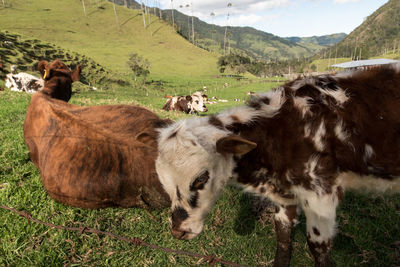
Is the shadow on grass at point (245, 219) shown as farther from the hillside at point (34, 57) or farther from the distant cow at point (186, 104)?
the hillside at point (34, 57)

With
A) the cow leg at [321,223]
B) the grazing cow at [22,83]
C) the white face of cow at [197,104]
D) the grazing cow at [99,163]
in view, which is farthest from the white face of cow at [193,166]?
the grazing cow at [22,83]

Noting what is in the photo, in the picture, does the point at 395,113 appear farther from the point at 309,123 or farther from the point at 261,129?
the point at 261,129

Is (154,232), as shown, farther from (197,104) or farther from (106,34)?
(106,34)

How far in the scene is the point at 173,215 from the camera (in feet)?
8.91

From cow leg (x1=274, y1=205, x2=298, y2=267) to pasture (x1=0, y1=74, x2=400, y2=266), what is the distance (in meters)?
0.16

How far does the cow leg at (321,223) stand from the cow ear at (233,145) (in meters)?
0.94

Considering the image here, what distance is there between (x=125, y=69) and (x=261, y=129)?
211ft

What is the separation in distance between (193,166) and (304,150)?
1210mm

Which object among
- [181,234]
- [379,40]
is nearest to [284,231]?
[181,234]

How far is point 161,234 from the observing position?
3.72 m

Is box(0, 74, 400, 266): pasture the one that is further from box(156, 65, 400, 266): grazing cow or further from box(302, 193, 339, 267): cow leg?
box(156, 65, 400, 266): grazing cow

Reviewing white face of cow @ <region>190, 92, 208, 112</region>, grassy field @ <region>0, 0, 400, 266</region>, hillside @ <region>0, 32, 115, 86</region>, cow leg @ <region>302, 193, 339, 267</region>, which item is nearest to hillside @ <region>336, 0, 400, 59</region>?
hillside @ <region>0, 32, 115, 86</region>

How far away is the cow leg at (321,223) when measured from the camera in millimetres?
2621

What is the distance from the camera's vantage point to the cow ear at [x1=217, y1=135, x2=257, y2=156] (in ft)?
7.93
